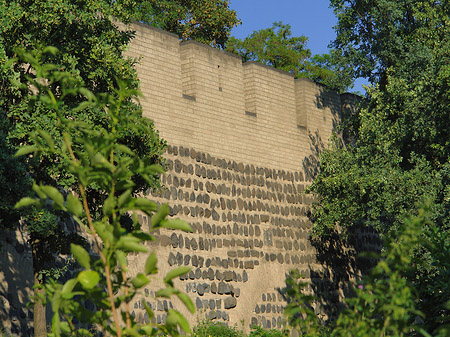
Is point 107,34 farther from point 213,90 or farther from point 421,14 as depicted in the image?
point 421,14

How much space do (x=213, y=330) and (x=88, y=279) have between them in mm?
12131

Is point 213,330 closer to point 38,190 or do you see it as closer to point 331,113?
point 331,113

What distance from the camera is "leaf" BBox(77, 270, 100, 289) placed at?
3.99 metres

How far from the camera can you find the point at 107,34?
12.0 meters

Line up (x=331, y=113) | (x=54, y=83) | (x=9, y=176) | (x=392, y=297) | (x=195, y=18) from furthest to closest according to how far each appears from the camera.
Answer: (x=195, y=18), (x=331, y=113), (x=54, y=83), (x=9, y=176), (x=392, y=297)

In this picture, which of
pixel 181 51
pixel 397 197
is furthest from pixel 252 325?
pixel 181 51

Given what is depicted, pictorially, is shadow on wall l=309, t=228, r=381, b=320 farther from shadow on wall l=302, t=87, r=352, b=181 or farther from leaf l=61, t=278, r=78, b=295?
leaf l=61, t=278, r=78, b=295

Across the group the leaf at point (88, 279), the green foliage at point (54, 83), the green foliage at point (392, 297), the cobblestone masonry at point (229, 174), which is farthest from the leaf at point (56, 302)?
the cobblestone masonry at point (229, 174)

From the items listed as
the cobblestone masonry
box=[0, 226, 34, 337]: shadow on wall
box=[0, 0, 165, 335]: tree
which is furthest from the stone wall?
box=[0, 0, 165, 335]: tree

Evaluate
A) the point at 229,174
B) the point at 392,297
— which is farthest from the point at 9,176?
the point at 229,174

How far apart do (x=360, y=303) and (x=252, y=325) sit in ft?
44.1

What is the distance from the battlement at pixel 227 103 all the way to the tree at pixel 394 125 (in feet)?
4.71

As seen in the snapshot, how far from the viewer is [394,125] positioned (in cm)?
1948

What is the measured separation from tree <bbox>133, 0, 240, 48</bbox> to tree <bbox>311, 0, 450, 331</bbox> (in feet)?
33.2
